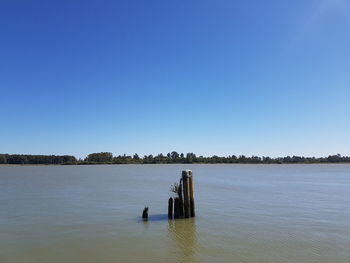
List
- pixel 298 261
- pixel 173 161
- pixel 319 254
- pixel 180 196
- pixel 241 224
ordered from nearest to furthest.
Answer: pixel 298 261, pixel 319 254, pixel 241 224, pixel 180 196, pixel 173 161

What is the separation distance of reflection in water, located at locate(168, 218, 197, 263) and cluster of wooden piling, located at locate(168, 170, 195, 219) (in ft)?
1.56

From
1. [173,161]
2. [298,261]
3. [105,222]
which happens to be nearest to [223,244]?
[298,261]

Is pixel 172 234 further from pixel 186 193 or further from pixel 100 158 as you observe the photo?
pixel 100 158

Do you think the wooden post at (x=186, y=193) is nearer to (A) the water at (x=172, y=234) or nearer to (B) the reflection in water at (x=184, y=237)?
(B) the reflection in water at (x=184, y=237)

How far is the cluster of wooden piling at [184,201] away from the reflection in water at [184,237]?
0.48 meters

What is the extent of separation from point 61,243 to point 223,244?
5.94 metres

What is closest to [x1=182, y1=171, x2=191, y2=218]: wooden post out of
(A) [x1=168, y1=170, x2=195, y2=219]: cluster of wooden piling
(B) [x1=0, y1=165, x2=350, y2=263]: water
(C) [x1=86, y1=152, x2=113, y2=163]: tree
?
(A) [x1=168, y1=170, x2=195, y2=219]: cluster of wooden piling

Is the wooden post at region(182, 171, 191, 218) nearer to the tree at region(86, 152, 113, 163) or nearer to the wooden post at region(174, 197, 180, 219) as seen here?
the wooden post at region(174, 197, 180, 219)

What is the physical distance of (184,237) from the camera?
45.4ft

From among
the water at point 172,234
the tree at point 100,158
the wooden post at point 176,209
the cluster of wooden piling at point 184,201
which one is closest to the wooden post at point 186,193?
the cluster of wooden piling at point 184,201

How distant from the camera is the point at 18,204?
76.3 feet

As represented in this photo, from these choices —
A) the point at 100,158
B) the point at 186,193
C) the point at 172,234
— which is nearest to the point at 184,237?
the point at 172,234

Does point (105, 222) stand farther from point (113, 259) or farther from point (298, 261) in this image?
point (298, 261)

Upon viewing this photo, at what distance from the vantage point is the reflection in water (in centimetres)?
1143
